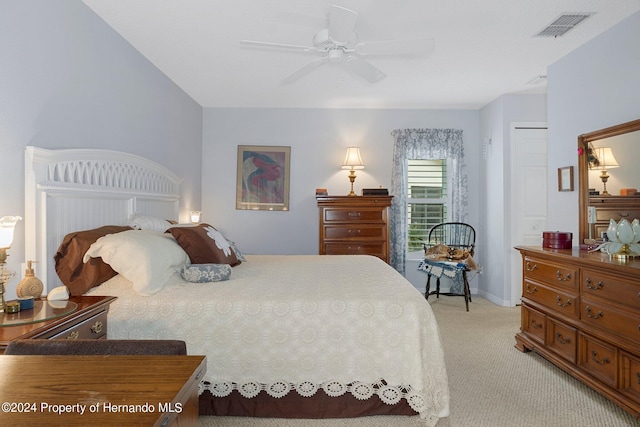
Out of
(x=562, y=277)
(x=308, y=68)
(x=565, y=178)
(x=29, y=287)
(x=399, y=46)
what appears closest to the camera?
(x=29, y=287)

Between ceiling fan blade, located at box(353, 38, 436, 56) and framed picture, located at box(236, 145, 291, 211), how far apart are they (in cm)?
260

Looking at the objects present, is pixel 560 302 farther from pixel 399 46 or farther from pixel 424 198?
pixel 424 198

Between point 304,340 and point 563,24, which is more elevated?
point 563,24

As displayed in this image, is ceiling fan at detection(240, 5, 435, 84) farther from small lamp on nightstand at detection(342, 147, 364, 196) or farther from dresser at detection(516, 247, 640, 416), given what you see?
small lamp on nightstand at detection(342, 147, 364, 196)

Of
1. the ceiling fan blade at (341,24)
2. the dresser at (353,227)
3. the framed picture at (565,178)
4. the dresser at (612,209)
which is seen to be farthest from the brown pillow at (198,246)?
the framed picture at (565,178)

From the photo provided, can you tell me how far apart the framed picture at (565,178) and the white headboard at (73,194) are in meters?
3.62

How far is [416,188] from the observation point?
17.4 ft

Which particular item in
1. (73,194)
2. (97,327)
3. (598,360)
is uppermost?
(73,194)

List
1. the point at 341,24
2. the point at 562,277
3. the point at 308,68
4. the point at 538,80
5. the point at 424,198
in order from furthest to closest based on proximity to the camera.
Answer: the point at 424,198 < the point at 538,80 < the point at 308,68 < the point at 562,277 < the point at 341,24

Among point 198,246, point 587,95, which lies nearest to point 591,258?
point 587,95

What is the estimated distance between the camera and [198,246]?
255 centimetres

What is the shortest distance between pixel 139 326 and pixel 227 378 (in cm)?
53

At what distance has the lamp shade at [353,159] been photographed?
16.1 ft

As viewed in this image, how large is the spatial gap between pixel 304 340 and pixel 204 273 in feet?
2.61
